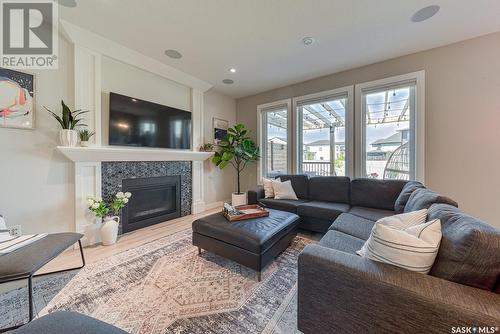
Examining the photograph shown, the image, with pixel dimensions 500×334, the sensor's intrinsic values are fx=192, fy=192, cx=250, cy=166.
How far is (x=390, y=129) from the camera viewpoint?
10.5 feet

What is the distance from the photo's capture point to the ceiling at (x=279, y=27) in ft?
6.64

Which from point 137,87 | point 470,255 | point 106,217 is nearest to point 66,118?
point 137,87

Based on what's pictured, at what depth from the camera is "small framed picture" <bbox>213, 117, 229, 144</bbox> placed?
14.9ft

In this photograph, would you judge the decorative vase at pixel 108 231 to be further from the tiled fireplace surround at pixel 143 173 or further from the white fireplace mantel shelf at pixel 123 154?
the white fireplace mantel shelf at pixel 123 154

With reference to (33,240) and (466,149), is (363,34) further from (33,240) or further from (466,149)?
(33,240)

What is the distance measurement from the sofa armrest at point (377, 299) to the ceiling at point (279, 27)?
242cm

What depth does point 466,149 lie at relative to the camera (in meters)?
2.58

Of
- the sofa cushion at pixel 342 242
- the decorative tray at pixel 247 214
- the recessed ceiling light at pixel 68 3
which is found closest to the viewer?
the sofa cushion at pixel 342 242

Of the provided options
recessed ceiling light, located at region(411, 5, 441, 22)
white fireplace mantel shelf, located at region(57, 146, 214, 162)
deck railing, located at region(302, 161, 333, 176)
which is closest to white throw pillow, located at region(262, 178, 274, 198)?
deck railing, located at region(302, 161, 333, 176)

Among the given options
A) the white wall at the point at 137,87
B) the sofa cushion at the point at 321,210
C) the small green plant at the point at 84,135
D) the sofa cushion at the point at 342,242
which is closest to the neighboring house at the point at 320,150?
the sofa cushion at the point at 321,210

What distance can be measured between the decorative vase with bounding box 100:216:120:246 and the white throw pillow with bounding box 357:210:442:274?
2913 mm

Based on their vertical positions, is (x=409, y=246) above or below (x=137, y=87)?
below

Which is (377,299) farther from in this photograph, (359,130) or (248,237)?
(359,130)

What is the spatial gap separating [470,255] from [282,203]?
234 cm
